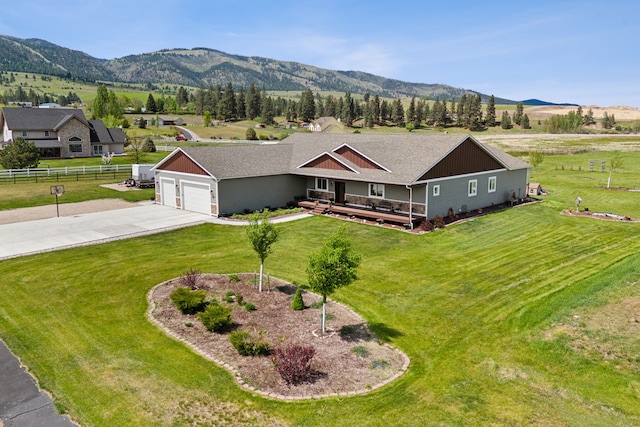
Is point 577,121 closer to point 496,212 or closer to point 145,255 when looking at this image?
point 496,212

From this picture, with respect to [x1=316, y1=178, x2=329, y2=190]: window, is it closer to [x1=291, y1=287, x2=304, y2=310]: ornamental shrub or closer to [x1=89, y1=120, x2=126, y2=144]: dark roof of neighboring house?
[x1=291, y1=287, x2=304, y2=310]: ornamental shrub

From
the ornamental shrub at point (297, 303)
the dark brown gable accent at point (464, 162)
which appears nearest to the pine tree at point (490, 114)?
the dark brown gable accent at point (464, 162)

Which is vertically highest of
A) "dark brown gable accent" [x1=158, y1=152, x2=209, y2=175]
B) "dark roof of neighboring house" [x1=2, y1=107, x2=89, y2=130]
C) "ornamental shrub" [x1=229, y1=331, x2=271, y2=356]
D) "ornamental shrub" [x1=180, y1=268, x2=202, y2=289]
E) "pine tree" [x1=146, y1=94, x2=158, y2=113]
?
"pine tree" [x1=146, y1=94, x2=158, y2=113]

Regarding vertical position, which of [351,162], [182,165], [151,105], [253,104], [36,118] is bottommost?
[182,165]

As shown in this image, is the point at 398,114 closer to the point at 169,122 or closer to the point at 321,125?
the point at 321,125

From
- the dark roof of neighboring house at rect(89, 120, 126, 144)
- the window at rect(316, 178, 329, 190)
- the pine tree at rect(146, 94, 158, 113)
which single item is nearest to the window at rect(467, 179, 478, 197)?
the window at rect(316, 178, 329, 190)

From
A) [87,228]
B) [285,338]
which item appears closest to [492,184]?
[285,338]

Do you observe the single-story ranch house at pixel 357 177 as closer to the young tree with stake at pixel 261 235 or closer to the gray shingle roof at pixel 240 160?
the gray shingle roof at pixel 240 160
